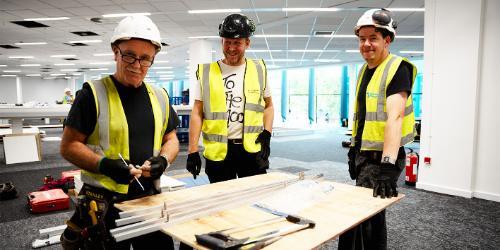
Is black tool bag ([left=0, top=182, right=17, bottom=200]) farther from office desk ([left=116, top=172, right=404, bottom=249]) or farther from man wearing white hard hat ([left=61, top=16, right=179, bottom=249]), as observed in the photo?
office desk ([left=116, top=172, right=404, bottom=249])

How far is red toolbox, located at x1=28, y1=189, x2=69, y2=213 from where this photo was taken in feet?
12.0

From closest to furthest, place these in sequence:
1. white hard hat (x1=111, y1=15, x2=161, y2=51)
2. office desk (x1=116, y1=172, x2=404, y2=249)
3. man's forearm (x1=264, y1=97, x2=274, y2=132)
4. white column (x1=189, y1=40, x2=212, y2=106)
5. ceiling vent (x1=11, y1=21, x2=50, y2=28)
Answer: office desk (x1=116, y1=172, x2=404, y2=249) → white hard hat (x1=111, y1=15, x2=161, y2=51) → man's forearm (x1=264, y1=97, x2=274, y2=132) → ceiling vent (x1=11, y1=21, x2=50, y2=28) → white column (x1=189, y1=40, x2=212, y2=106)

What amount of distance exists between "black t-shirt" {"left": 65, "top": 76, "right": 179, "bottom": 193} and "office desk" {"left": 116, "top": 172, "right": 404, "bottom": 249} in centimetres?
23

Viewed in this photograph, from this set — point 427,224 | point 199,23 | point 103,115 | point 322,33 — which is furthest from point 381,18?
point 322,33

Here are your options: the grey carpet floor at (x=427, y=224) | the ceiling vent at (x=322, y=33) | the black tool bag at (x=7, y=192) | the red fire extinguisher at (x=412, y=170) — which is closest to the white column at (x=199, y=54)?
the ceiling vent at (x=322, y=33)

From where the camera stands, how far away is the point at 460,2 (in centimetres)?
439

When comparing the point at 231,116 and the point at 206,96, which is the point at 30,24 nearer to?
the point at 206,96

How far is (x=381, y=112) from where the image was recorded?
1.80 m

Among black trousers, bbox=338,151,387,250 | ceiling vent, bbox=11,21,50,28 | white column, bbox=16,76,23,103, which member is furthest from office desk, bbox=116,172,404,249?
white column, bbox=16,76,23,103

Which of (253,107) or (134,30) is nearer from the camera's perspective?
(134,30)

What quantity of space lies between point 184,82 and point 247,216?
31.1 m

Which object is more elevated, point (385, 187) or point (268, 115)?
point (268, 115)

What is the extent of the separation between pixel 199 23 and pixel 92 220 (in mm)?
8226

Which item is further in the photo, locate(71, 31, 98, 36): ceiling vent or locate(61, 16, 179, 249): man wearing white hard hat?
locate(71, 31, 98, 36): ceiling vent
